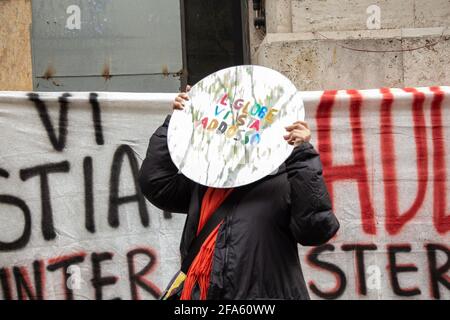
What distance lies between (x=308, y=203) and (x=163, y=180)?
0.64 m

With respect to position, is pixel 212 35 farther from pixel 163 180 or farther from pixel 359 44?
pixel 163 180

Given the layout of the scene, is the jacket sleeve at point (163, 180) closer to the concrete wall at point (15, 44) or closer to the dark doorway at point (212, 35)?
the dark doorway at point (212, 35)

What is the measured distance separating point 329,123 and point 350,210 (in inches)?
20.3

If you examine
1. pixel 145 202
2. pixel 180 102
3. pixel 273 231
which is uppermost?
pixel 180 102

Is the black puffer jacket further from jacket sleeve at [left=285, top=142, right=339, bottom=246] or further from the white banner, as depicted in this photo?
the white banner

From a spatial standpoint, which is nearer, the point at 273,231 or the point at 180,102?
the point at 273,231

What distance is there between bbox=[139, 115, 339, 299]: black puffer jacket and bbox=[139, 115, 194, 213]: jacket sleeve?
0.75ft

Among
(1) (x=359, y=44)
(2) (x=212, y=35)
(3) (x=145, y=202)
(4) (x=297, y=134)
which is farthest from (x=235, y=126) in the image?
(2) (x=212, y=35)

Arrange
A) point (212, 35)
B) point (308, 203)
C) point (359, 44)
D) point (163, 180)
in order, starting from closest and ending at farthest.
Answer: point (308, 203) < point (163, 180) < point (359, 44) < point (212, 35)

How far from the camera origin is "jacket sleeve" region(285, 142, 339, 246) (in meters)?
2.76

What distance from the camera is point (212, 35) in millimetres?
6527

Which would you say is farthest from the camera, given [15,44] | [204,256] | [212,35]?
[212,35]

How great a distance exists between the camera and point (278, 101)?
2967mm

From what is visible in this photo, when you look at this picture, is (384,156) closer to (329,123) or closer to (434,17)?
(329,123)
